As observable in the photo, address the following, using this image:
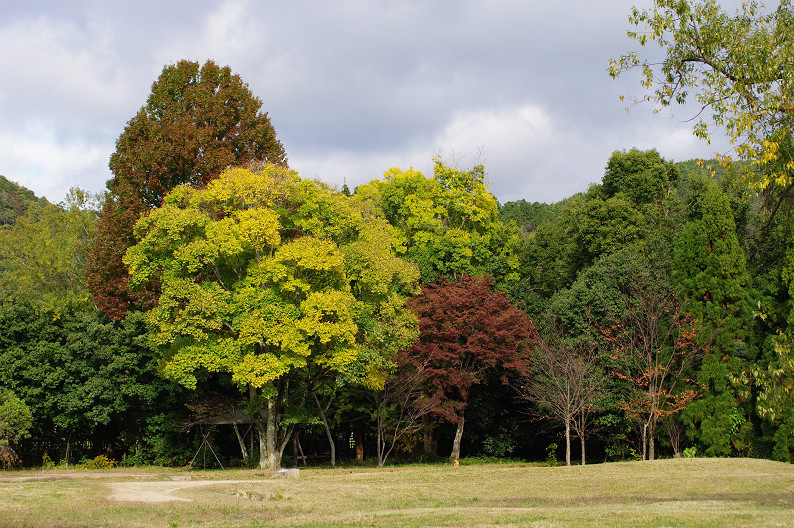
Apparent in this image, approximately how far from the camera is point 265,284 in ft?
79.0

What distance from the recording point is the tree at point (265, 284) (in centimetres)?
2225

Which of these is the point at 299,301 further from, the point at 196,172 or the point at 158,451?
the point at 158,451

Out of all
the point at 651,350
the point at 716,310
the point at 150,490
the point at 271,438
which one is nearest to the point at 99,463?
the point at 271,438

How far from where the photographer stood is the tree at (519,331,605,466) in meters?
27.2

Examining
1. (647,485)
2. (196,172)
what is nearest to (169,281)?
(196,172)

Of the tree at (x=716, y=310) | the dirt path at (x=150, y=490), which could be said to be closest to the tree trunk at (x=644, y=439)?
the tree at (x=716, y=310)

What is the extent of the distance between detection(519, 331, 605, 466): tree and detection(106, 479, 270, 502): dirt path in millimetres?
13471

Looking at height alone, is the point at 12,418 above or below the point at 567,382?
below

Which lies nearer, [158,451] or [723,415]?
[723,415]

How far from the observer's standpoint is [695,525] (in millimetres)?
10648

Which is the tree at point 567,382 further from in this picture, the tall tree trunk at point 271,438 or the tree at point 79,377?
the tree at point 79,377

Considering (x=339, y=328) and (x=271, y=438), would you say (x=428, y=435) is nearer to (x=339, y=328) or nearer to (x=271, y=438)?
(x=271, y=438)

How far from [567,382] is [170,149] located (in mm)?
18661

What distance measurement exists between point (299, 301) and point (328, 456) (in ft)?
48.6
